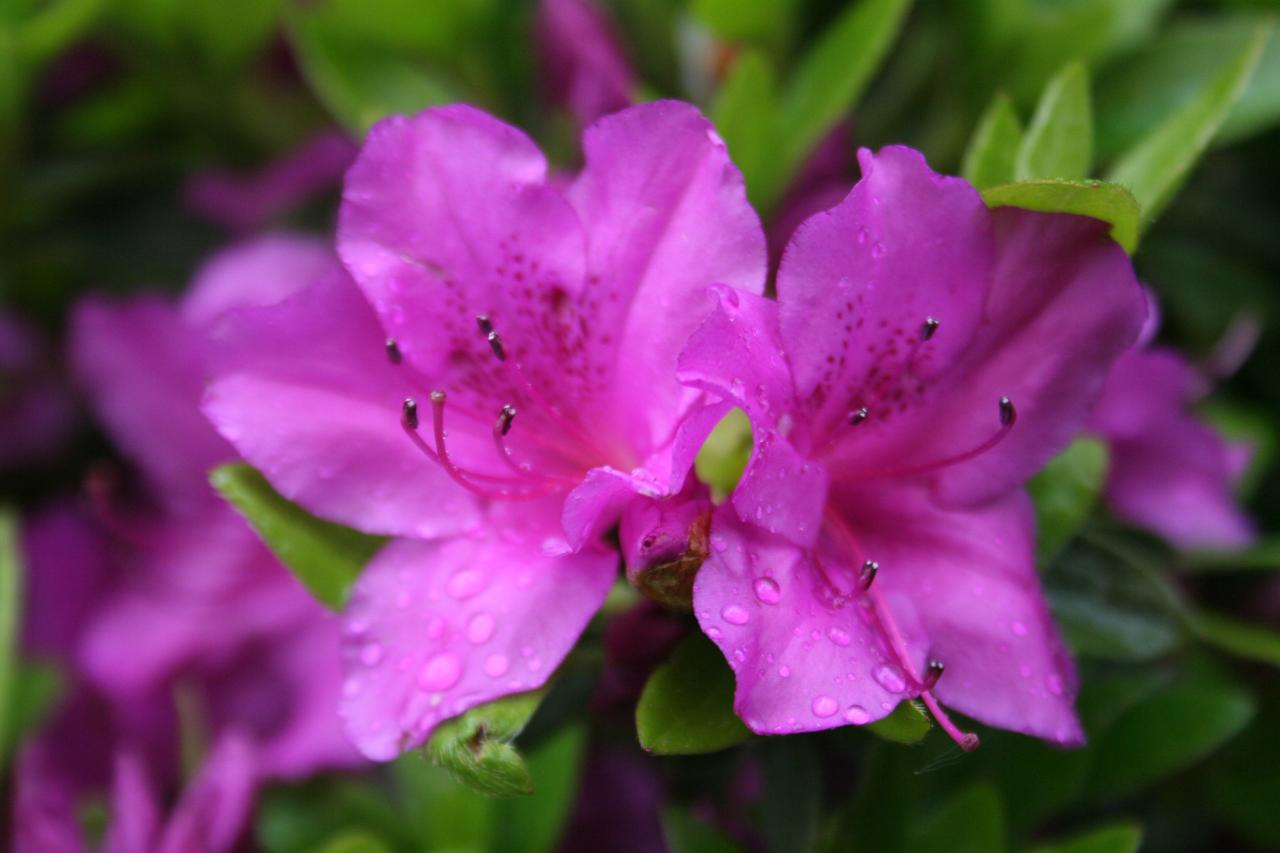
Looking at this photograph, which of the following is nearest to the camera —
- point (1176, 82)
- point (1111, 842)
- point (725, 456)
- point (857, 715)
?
point (857, 715)

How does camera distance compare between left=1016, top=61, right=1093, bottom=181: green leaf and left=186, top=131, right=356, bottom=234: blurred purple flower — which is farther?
left=186, top=131, right=356, bottom=234: blurred purple flower

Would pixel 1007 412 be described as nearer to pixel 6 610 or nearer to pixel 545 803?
pixel 545 803

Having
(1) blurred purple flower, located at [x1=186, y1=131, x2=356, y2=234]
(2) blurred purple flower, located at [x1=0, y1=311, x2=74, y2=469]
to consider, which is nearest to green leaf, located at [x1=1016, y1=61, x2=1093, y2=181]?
(1) blurred purple flower, located at [x1=186, y1=131, x2=356, y2=234]

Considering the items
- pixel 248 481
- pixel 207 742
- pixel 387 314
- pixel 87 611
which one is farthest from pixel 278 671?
pixel 387 314

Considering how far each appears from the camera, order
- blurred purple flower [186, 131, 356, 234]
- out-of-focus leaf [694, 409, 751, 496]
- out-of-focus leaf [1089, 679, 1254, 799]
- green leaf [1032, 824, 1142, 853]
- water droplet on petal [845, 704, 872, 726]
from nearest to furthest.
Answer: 1. water droplet on petal [845, 704, 872, 726]
2. out-of-focus leaf [694, 409, 751, 496]
3. green leaf [1032, 824, 1142, 853]
4. out-of-focus leaf [1089, 679, 1254, 799]
5. blurred purple flower [186, 131, 356, 234]

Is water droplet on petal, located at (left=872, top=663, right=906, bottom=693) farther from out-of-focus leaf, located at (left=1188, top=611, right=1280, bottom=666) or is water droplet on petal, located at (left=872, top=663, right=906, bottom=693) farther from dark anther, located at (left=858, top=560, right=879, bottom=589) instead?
out-of-focus leaf, located at (left=1188, top=611, right=1280, bottom=666)

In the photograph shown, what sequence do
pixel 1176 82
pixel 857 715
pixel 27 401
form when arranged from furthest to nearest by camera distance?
pixel 27 401
pixel 1176 82
pixel 857 715

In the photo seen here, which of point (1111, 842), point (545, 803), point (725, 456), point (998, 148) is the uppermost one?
point (998, 148)

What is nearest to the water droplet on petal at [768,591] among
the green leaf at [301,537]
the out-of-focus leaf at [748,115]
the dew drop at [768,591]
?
the dew drop at [768,591]

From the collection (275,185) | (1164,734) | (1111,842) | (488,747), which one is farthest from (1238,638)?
(275,185)
